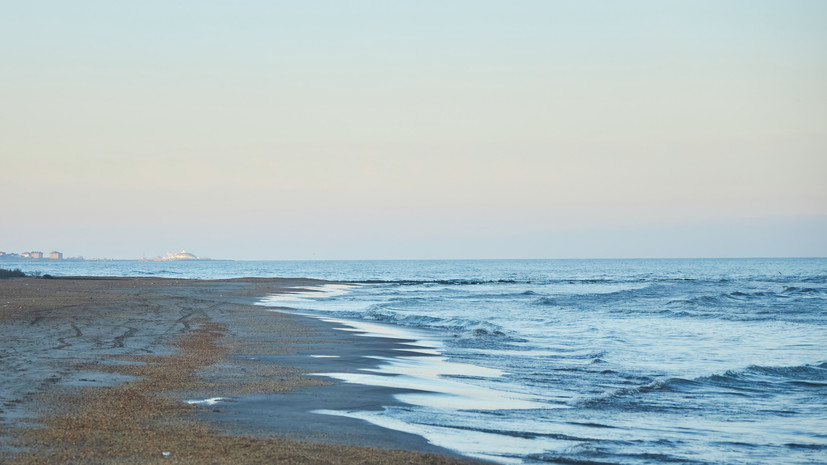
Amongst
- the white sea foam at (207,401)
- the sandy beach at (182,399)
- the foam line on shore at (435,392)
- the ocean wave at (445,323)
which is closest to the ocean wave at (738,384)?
the foam line on shore at (435,392)

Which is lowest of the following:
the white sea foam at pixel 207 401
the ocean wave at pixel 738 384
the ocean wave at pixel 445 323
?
the ocean wave at pixel 445 323

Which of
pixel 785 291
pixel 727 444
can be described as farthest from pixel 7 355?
pixel 785 291

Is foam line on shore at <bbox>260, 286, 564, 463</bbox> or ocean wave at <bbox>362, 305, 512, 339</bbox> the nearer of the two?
foam line on shore at <bbox>260, 286, 564, 463</bbox>

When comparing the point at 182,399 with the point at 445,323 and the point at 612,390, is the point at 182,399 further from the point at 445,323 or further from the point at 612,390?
the point at 445,323

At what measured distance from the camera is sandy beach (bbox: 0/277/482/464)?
711 cm

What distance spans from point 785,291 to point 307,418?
50829mm

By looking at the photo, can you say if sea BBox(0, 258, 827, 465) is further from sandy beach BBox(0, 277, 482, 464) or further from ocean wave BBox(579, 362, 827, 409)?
sandy beach BBox(0, 277, 482, 464)

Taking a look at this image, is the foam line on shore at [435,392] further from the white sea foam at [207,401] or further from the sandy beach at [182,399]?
the white sea foam at [207,401]

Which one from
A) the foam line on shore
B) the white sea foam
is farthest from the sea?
the white sea foam

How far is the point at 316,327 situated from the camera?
961 inches

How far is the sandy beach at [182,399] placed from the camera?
7113 mm

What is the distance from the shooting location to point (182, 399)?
390 inches

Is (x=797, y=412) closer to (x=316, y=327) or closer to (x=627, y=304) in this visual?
(x=316, y=327)

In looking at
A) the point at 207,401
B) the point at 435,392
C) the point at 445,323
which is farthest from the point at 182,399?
the point at 445,323
